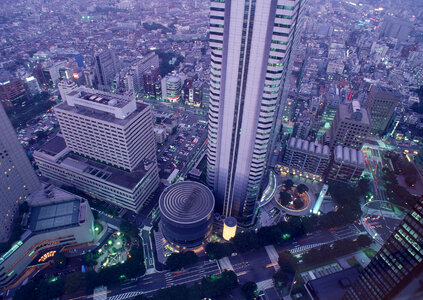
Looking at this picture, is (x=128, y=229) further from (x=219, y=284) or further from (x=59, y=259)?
(x=219, y=284)

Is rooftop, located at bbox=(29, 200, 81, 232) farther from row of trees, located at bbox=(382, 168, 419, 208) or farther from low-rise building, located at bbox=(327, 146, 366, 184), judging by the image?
row of trees, located at bbox=(382, 168, 419, 208)

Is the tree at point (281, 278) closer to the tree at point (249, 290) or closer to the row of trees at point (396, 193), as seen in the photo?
the tree at point (249, 290)

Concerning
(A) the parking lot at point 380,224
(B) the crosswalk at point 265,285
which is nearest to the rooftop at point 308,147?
(A) the parking lot at point 380,224

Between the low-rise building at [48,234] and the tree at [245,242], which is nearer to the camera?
the low-rise building at [48,234]

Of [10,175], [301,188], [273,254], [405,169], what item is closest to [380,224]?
[301,188]

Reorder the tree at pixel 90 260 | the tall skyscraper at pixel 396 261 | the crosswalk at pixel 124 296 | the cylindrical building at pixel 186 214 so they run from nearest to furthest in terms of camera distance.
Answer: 1. the tall skyscraper at pixel 396 261
2. the crosswalk at pixel 124 296
3. the cylindrical building at pixel 186 214
4. the tree at pixel 90 260

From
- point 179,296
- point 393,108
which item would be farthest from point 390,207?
point 179,296

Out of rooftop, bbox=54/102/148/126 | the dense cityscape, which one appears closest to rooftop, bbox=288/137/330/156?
the dense cityscape
